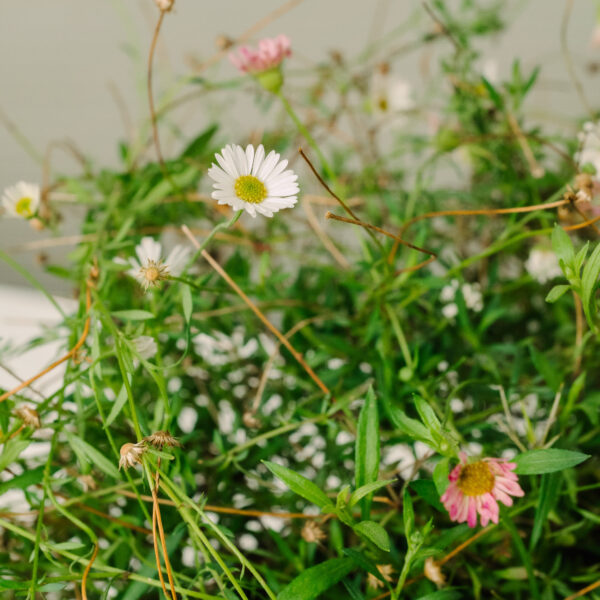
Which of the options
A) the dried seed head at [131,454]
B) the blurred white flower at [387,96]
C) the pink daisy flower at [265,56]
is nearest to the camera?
the dried seed head at [131,454]

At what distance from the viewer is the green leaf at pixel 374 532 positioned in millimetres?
270

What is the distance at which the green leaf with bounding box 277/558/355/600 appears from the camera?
0.89ft

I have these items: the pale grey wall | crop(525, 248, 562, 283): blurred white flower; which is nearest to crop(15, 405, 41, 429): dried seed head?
crop(525, 248, 562, 283): blurred white flower

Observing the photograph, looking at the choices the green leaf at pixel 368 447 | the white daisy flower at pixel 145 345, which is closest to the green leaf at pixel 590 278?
the green leaf at pixel 368 447

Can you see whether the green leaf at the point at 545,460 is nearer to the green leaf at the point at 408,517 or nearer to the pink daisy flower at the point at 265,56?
the green leaf at the point at 408,517

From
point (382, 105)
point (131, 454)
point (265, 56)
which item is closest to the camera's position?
point (131, 454)

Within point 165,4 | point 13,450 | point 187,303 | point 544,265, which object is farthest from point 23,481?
point 544,265

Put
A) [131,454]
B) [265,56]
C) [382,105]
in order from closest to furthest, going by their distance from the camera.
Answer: [131,454]
[265,56]
[382,105]

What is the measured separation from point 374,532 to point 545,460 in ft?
0.27

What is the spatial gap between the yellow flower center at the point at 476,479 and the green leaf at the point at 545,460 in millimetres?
16

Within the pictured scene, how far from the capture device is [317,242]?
0.63 metres

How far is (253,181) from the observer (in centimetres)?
27

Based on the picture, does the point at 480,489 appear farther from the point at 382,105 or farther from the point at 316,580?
the point at 382,105

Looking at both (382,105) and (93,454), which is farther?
(382,105)
